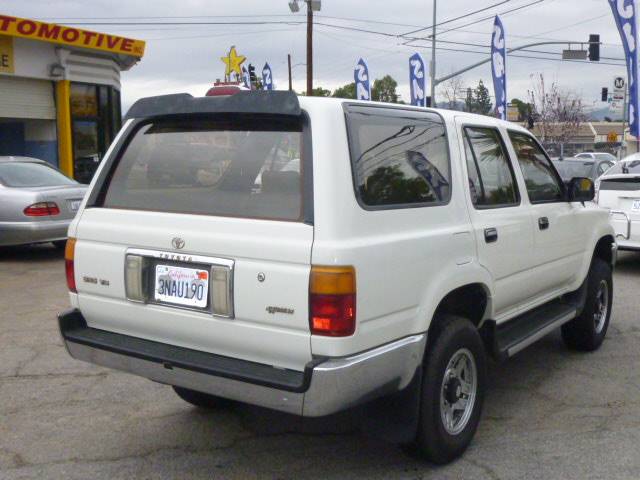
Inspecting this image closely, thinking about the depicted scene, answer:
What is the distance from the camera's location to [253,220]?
3449 mm

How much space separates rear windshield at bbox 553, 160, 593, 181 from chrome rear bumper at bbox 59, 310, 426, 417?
1297 cm

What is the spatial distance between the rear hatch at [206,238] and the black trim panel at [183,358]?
4 centimetres

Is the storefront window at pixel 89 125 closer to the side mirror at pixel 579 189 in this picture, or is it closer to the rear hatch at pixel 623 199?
the rear hatch at pixel 623 199

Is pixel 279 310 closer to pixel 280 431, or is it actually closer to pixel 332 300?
pixel 332 300

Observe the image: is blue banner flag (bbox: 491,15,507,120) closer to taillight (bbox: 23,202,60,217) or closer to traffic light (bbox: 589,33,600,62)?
traffic light (bbox: 589,33,600,62)

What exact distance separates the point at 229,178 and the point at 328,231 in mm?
745

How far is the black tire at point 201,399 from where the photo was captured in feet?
15.3

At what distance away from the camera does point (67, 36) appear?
61.4 ft

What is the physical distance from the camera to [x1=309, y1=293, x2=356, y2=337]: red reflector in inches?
126

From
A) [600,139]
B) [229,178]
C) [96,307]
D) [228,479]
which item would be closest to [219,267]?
[229,178]

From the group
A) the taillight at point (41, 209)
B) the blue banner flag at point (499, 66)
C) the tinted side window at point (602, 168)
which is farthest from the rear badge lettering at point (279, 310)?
the blue banner flag at point (499, 66)

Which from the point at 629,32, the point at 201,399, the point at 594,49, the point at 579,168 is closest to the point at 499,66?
the point at 594,49

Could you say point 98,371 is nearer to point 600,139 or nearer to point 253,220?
point 253,220

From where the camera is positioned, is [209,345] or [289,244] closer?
[289,244]
